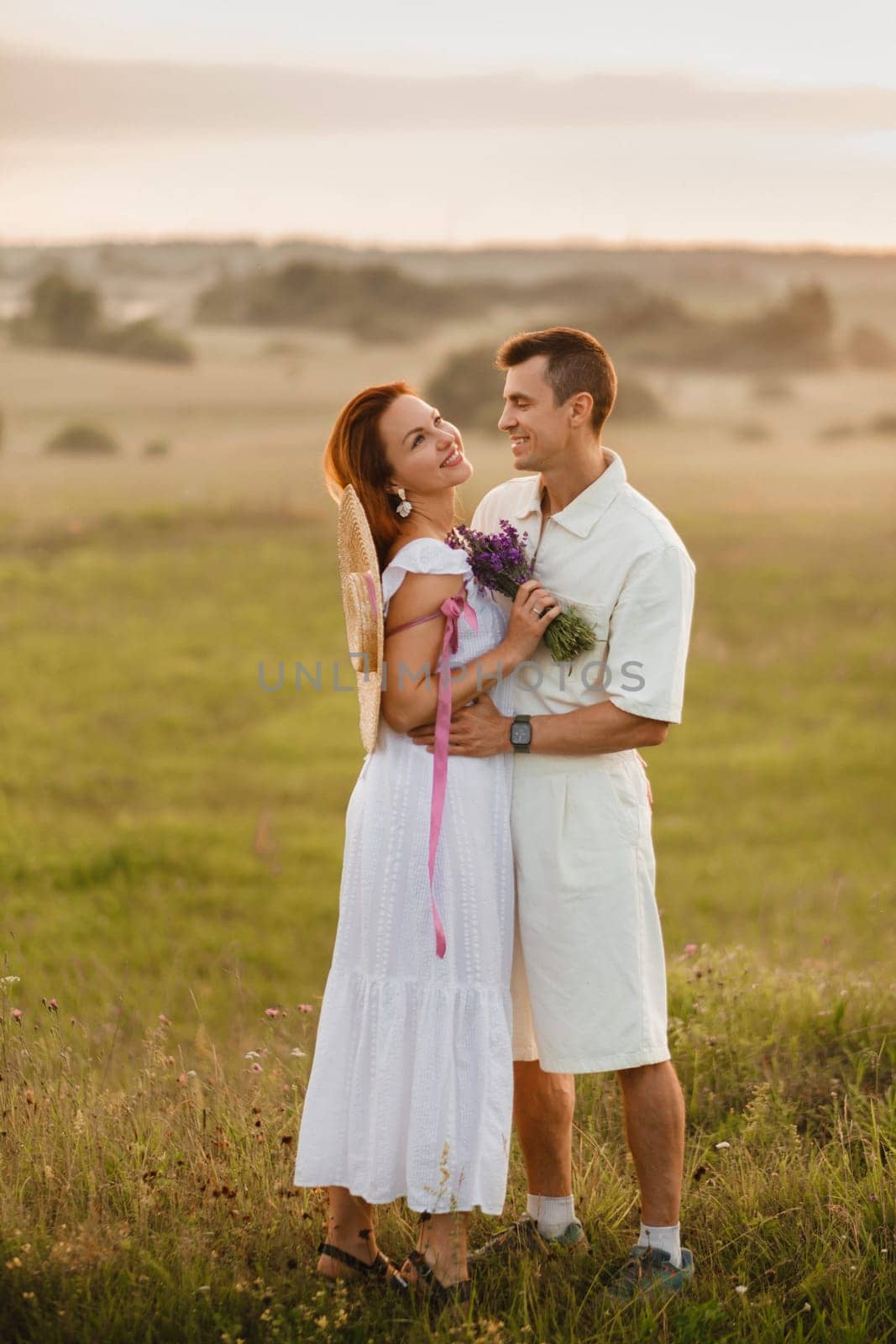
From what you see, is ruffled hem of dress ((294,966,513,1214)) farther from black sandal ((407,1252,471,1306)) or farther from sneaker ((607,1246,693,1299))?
sneaker ((607,1246,693,1299))

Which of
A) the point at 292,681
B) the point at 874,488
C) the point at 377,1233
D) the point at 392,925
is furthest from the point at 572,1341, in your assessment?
the point at 874,488

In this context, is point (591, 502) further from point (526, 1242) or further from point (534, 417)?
point (526, 1242)

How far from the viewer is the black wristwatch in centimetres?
385

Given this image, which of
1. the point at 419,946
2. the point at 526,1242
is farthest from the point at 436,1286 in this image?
the point at 419,946

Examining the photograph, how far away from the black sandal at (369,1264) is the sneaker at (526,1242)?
0.26m

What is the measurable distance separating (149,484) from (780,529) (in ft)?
38.4

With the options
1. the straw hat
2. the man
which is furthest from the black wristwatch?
the straw hat

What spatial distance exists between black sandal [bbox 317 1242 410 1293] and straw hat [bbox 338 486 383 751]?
4.57 ft

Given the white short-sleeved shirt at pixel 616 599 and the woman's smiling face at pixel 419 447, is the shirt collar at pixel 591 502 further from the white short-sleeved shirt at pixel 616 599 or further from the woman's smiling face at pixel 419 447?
the woman's smiling face at pixel 419 447

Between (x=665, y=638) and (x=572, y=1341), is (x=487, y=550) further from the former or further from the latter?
(x=572, y=1341)

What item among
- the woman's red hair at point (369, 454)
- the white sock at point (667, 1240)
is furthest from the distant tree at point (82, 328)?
the white sock at point (667, 1240)

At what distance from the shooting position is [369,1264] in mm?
3887

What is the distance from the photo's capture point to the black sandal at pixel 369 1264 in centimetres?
384

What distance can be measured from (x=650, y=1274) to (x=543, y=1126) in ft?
1.69
